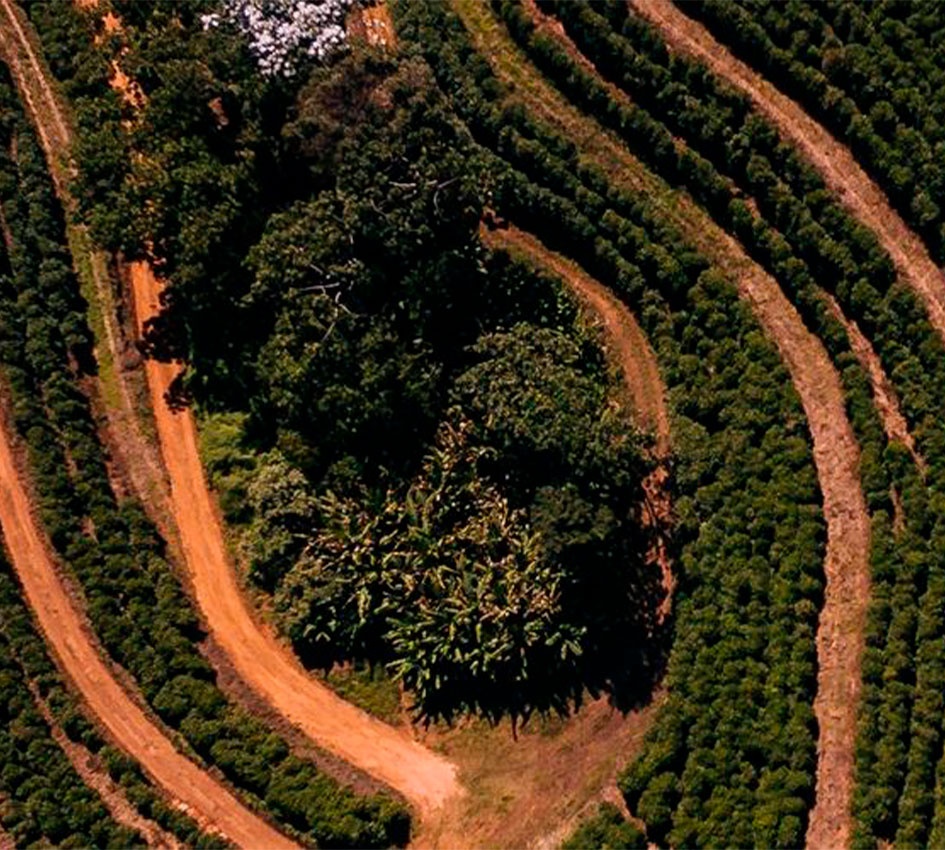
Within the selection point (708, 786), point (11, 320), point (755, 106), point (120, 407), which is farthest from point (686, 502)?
Answer: point (11, 320)

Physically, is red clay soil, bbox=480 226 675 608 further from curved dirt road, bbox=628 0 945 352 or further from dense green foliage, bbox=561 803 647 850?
curved dirt road, bbox=628 0 945 352

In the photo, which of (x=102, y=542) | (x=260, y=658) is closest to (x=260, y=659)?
(x=260, y=658)

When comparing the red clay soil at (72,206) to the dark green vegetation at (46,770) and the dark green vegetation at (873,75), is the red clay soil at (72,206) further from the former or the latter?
the dark green vegetation at (873,75)

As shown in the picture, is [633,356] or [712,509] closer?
[712,509]

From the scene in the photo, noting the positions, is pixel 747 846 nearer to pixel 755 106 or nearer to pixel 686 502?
pixel 686 502

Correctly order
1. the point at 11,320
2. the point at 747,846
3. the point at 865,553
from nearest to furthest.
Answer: the point at 747,846 → the point at 865,553 → the point at 11,320

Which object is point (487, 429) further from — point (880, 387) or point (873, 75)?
point (873, 75)
